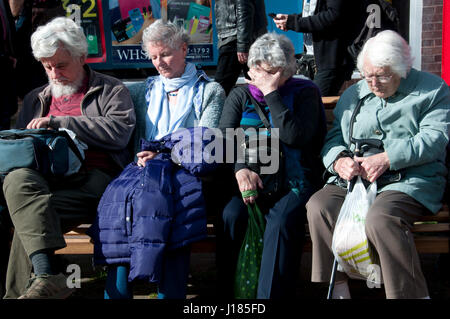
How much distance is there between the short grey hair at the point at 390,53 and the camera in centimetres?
316

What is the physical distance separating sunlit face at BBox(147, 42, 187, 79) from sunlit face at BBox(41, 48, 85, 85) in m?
0.49

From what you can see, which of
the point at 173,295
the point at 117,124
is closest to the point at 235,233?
the point at 173,295

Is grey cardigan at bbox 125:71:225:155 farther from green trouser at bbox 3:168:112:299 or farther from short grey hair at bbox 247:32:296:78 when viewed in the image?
green trouser at bbox 3:168:112:299

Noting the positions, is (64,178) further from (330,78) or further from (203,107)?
(330,78)

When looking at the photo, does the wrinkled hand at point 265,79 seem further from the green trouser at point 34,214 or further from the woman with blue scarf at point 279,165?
the green trouser at point 34,214

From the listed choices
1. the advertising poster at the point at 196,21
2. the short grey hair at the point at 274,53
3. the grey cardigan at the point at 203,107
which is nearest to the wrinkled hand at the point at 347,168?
the short grey hair at the point at 274,53

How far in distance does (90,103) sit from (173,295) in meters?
1.38

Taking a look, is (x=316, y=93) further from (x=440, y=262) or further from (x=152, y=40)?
(x=440, y=262)

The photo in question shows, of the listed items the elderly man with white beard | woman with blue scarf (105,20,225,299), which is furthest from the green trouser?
woman with blue scarf (105,20,225,299)

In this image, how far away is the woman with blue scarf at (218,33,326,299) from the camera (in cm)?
309

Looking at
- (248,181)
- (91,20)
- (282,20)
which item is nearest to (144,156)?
(248,181)

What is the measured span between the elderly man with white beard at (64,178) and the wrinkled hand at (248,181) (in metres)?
0.82

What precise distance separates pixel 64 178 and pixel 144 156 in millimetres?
481

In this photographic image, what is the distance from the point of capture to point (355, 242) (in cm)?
293
